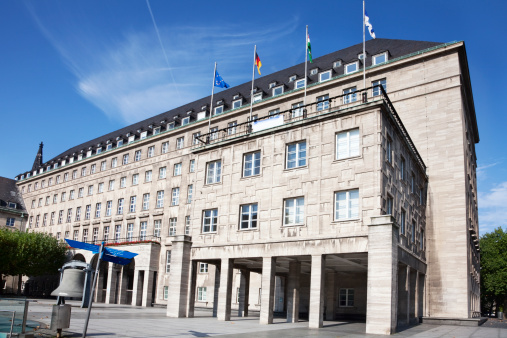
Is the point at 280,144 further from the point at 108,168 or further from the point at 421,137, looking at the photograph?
the point at 108,168

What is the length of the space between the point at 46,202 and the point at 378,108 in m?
66.4

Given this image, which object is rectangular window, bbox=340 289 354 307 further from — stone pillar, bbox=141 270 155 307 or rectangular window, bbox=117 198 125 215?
rectangular window, bbox=117 198 125 215

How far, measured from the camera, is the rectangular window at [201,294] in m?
49.1

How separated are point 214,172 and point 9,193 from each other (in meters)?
65.5

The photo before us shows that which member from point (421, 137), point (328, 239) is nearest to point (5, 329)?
point (328, 239)

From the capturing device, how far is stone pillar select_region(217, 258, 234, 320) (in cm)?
2862

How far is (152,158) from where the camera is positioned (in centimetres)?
5984

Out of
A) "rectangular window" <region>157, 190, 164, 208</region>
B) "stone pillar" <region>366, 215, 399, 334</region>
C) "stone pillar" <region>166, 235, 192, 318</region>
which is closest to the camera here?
"stone pillar" <region>366, 215, 399, 334</region>

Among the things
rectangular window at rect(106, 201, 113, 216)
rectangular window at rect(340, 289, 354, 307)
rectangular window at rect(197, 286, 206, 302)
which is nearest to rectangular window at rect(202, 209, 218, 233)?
rectangular window at rect(340, 289, 354, 307)

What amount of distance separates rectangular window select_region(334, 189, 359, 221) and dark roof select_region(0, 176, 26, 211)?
238 ft

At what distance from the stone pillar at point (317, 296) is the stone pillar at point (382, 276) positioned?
2.91 m

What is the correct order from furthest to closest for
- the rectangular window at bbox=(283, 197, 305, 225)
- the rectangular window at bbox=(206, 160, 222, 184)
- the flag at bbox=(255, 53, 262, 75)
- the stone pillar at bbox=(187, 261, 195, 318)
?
1. the flag at bbox=(255, 53, 262, 75)
2. the rectangular window at bbox=(206, 160, 222, 184)
3. the stone pillar at bbox=(187, 261, 195, 318)
4. the rectangular window at bbox=(283, 197, 305, 225)

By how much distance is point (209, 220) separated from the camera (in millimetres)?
31766

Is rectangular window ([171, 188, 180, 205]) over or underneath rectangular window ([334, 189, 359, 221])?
over
